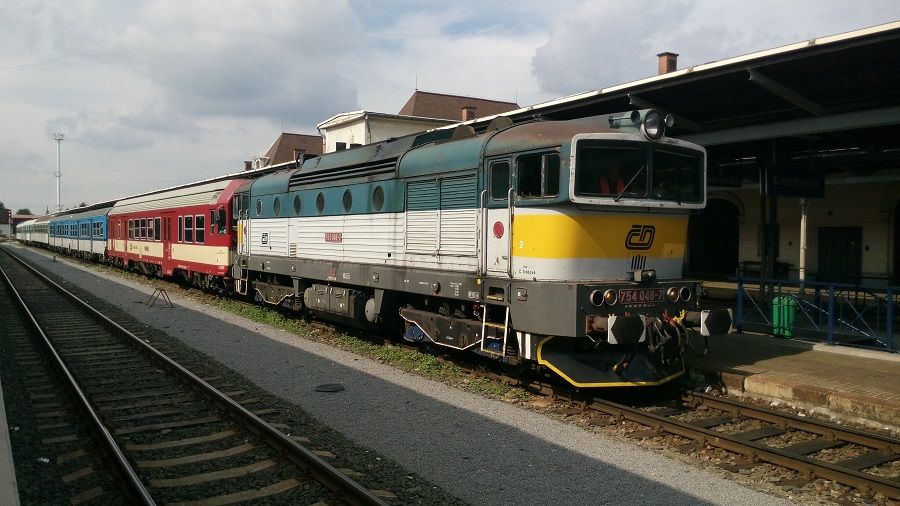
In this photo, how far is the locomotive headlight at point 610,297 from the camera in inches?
305

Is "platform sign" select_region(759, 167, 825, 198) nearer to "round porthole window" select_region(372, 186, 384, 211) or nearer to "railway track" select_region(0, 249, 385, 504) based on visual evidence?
"round porthole window" select_region(372, 186, 384, 211)

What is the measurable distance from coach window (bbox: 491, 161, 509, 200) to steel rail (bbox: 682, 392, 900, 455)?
3561 millimetres

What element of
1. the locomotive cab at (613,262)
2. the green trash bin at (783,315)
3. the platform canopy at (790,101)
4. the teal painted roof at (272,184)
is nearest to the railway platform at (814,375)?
the green trash bin at (783,315)

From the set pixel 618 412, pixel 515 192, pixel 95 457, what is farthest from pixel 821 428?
pixel 95 457

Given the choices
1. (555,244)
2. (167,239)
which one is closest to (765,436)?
(555,244)

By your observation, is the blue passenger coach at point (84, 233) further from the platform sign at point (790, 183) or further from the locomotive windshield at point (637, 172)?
the locomotive windshield at point (637, 172)

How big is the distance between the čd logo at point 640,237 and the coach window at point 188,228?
639 inches

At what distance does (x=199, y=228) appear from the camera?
65.7ft

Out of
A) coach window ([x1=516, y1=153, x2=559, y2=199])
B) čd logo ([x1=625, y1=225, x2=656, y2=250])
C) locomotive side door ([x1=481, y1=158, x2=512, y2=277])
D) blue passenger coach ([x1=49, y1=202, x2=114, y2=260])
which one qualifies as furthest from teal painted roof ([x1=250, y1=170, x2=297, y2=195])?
blue passenger coach ([x1=49, y1=202, x2=114, y2=260])

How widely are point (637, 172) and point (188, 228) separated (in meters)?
16.9

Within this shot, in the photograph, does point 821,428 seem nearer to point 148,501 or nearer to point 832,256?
point 148,501

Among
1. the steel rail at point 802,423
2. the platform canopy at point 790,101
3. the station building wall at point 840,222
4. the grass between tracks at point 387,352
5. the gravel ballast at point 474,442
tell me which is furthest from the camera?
the station building wall at point 840,222

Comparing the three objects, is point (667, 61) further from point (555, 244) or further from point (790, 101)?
point (555, 244)

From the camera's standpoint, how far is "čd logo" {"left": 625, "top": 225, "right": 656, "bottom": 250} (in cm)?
815
